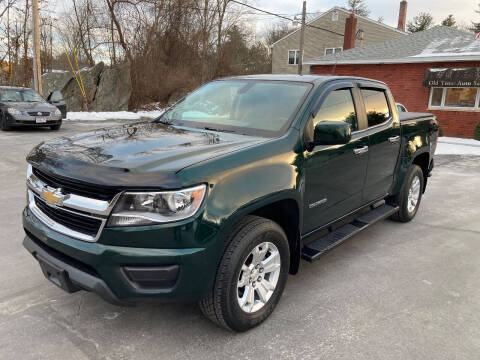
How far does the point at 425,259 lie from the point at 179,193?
3.11 meters

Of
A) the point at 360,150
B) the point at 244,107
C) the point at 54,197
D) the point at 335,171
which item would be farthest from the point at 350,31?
the point at 54,197

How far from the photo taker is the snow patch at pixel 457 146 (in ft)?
40.7

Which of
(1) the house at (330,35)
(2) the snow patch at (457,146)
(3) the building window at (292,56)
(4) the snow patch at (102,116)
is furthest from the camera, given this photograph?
(3) the building window at (292,56)

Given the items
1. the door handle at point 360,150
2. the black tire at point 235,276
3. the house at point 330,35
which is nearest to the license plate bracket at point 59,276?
the black tire at point 235,276

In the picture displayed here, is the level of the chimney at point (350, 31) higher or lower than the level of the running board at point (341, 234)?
higher

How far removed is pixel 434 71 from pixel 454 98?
4.73 ft

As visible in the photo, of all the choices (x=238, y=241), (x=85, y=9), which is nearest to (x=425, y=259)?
(x=238, y=241)

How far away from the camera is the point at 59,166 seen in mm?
2439

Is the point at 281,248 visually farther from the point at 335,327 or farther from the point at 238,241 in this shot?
the point at 335,327

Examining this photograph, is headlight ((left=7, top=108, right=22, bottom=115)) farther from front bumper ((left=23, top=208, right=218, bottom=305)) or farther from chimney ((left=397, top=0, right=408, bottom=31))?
chimney ((left=397, top=0, right=408, bottom=31))

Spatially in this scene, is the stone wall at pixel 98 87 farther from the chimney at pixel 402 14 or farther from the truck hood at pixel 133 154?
the chimney at pixel 402 14

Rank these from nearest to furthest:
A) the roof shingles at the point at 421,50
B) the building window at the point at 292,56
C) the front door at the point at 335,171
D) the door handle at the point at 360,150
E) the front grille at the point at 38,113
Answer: the front door at the point at 335,171
the door handle at the point at 360,150
the front grille at the point at 38,113
the roof shingles at the point at 421,50
the building window at the point at 292,56

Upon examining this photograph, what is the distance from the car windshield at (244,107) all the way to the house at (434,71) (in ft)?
46.9

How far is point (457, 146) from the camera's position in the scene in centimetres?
1363
